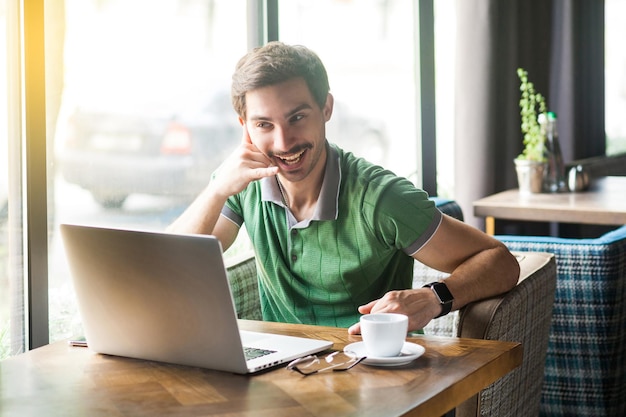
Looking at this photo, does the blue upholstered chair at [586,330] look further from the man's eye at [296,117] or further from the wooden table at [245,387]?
the wooden table at [245,387]

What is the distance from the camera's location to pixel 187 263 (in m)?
1.45

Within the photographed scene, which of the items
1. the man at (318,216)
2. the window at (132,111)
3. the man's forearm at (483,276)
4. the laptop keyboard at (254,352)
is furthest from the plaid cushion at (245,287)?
the laptop keyboard at (254,352)

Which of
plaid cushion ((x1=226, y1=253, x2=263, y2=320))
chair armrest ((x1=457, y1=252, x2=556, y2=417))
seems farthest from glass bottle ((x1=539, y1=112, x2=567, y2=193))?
plaid cushion ((x1=226, y1=253, x2=263, y2=320))

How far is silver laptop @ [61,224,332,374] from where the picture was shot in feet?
4.74

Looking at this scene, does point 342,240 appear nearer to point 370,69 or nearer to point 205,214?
point 205,214

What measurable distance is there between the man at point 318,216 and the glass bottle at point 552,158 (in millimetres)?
1802

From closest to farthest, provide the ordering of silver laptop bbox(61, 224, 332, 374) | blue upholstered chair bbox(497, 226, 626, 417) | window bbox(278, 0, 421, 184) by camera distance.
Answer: silver laptop bbox(61, 224, 332, 374)
blue upholstered chair bbox(497, 226, 626, 417)
window bbox(278, 0, 421, 184)

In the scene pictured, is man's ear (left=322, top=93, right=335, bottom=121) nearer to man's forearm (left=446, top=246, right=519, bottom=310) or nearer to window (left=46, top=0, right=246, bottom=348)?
man's forearm (left=446, top=246, right=519, bottom=310)

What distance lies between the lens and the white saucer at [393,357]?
149cm

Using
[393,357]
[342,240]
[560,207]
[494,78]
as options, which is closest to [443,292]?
[342,240]

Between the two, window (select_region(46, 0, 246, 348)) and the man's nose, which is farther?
window (select_region(46, 0, 246, 348))

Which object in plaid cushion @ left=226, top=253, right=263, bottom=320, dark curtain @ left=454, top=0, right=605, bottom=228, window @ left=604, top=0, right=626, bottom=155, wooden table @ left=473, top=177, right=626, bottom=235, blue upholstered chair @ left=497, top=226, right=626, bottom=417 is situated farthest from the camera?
window @ left=604, top=0, right=626, bottom=155

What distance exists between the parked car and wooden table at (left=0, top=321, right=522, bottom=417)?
2.77 feet

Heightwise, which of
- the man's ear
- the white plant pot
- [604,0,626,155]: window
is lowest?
the white plant pot
